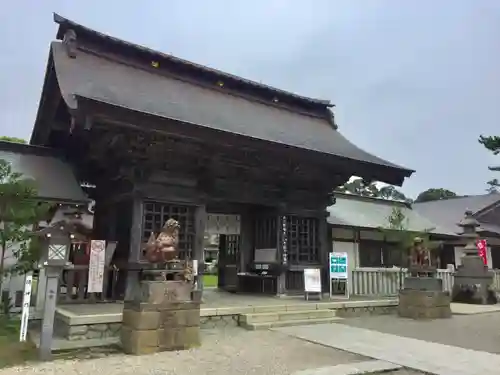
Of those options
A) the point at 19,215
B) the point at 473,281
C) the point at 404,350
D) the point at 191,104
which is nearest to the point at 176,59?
the point at 191,104

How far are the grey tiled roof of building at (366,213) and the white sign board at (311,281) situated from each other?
13.0 ft

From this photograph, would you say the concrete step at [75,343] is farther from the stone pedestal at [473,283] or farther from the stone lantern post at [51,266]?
the stone pedestal at [473,283]

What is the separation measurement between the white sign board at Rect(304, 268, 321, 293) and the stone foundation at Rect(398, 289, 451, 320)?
6.38 feet

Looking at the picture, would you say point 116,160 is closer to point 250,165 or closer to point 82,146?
point 82,146

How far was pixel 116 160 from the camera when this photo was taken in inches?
334

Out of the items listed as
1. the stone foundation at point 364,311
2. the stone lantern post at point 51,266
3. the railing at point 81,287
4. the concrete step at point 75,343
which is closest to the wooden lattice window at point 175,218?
the railing at point 81,287

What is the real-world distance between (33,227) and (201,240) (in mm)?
3260

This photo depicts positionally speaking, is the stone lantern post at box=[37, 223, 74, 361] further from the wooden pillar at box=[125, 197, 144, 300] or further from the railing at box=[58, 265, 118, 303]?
the wooden pillar at box=[125, 197, 144, 300]

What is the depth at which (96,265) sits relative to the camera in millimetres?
8000

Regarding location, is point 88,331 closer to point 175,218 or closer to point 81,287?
point 81,287

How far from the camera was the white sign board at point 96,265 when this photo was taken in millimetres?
7938

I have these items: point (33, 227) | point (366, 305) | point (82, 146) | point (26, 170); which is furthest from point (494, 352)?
point (26, 170)

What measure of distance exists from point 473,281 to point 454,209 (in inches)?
437

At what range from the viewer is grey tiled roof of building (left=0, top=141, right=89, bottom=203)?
8.60 m
